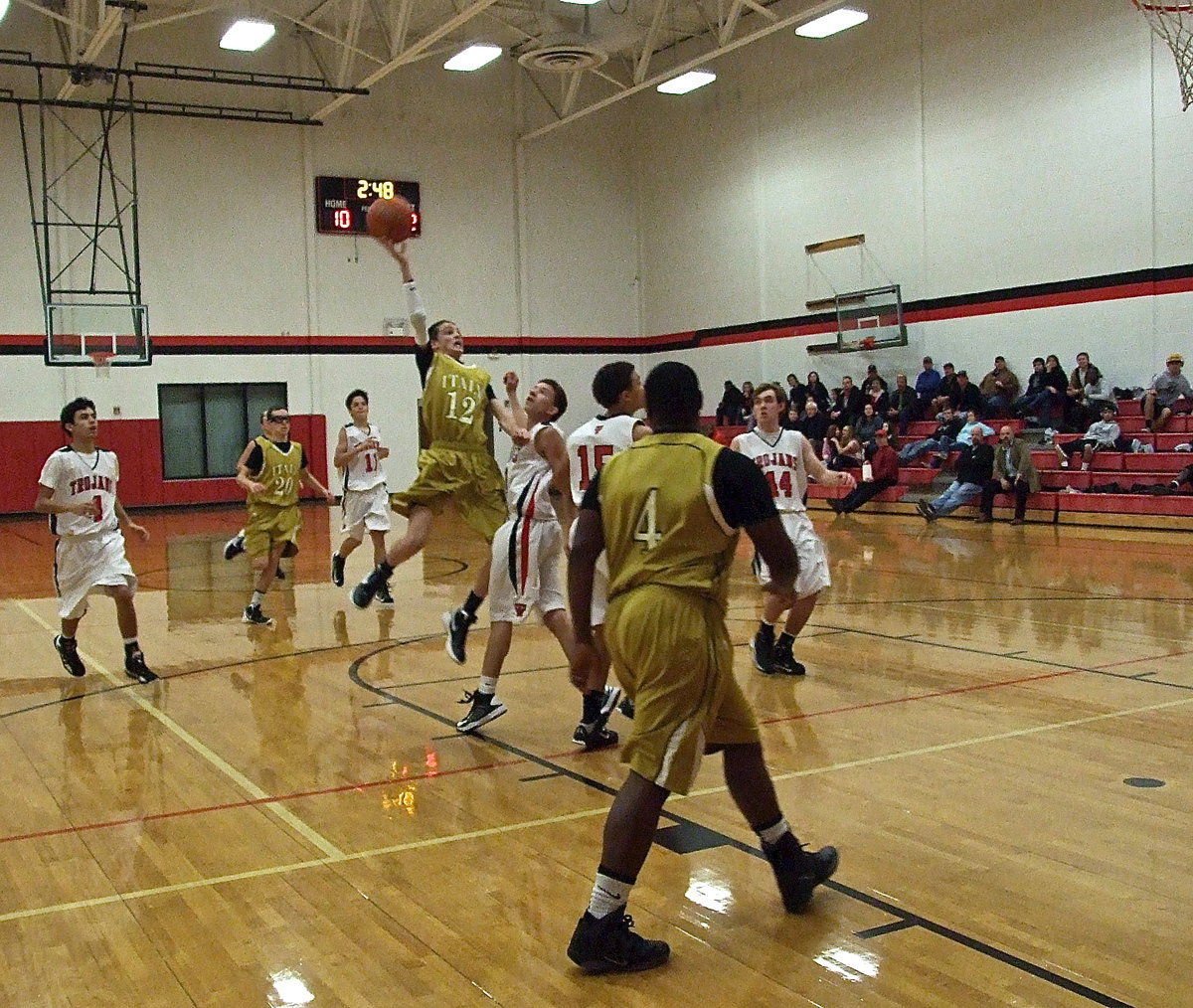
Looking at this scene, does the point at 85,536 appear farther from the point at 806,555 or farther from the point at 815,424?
the point at 815,424

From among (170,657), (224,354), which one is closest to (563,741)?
(170,657)

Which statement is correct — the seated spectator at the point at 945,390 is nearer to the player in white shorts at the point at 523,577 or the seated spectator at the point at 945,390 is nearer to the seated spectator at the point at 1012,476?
the seated spectator at the point at 1012,476

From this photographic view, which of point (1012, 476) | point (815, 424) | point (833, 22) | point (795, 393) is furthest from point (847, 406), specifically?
point (833, 22)

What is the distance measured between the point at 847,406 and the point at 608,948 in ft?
60.2

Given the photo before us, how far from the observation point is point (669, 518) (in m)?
3.40

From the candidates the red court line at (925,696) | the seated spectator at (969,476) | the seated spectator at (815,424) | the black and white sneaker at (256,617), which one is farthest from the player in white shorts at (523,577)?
the seated spectator at (815,424)

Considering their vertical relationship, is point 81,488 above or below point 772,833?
above

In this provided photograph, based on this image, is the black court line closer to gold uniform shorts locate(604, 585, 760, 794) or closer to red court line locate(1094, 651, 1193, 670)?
gold uniform shorts locate(604, 585, 760, 794)

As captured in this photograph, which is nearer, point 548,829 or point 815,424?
point 548,829

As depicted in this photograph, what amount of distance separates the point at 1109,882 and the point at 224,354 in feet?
70.8

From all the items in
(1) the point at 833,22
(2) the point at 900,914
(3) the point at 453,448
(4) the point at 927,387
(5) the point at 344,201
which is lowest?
(2) the point at 900,914

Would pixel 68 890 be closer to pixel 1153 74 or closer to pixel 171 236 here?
pixel 1153 74

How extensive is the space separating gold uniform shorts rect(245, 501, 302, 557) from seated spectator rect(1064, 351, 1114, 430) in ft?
37.5

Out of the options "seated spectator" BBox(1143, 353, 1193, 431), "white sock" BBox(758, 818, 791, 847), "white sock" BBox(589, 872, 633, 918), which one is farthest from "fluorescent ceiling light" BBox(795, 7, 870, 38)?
"white sock" BBox(589, 872, 633, 918)
